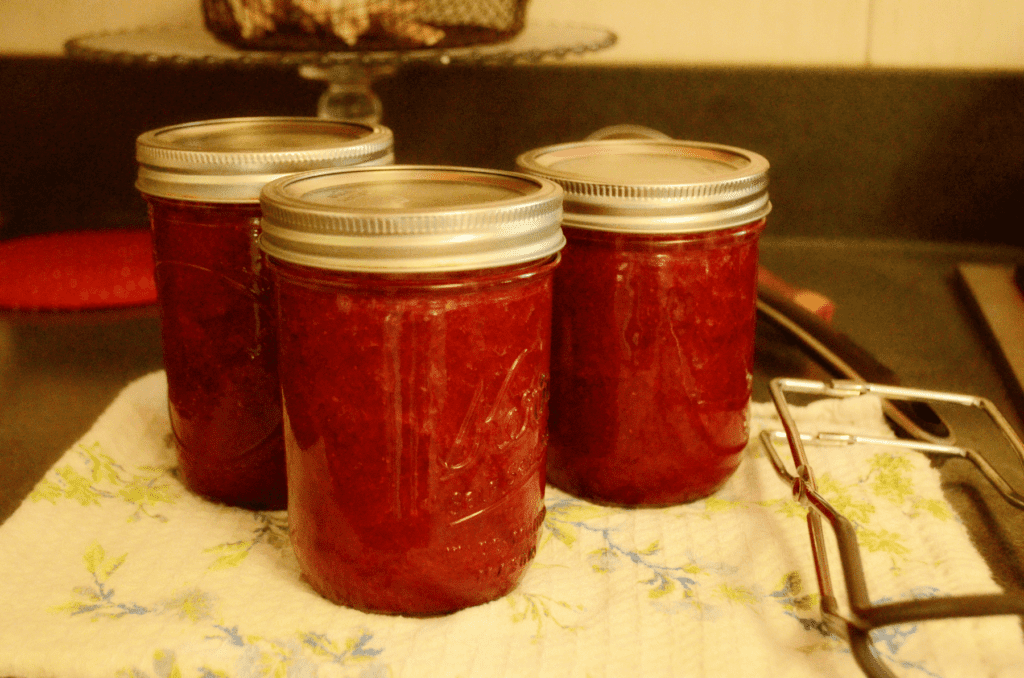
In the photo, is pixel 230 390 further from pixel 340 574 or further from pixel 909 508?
pixel 909 508

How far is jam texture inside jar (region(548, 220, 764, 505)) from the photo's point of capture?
20.6 inches

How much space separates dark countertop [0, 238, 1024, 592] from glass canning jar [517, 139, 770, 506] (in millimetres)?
187

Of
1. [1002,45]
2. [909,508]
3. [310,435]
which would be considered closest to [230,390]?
[310,435]

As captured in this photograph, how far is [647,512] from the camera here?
58cm

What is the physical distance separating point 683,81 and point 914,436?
0.51 m

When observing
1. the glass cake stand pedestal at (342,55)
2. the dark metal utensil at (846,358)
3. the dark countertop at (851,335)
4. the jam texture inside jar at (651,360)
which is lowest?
the dark countertop at (851,335)

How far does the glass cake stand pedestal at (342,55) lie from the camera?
671 millimetres

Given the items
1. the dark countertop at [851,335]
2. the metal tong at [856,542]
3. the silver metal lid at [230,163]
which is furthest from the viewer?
the dark countertop at [851,335]

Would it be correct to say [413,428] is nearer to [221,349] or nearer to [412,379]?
[412,379]

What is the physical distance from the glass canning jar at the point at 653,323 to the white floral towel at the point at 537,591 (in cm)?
3

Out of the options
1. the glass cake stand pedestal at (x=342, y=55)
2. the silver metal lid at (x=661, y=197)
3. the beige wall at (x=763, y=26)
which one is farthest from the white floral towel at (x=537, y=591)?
the beige wall at (x=763, y=26)

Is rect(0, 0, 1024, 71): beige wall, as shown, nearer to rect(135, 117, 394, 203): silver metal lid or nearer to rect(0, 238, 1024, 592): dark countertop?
rect(0, 238, 1024, 592): dark countertop

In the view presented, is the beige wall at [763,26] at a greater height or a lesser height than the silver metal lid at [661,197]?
greater

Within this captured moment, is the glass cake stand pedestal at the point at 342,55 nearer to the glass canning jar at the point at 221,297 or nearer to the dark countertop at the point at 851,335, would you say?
the glass canning jar at the point at 221,297
